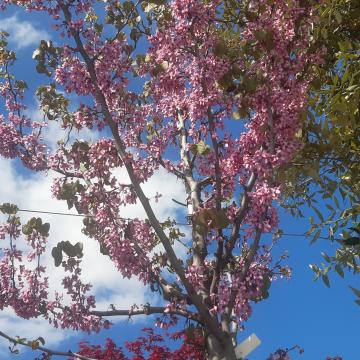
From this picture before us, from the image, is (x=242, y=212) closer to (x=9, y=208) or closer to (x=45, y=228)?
(x=45, y=228)

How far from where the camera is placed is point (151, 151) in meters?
8.57

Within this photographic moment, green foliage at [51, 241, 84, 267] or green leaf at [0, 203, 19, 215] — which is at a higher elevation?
green leaf at [0, 203, 19, 215]

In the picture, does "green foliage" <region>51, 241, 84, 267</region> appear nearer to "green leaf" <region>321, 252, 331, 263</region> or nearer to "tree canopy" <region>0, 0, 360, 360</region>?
"tree canopy" <region>0, 0, 360, 360</region>

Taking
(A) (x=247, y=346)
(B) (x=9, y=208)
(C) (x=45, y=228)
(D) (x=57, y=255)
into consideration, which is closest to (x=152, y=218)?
(D) (x=57, y=255)

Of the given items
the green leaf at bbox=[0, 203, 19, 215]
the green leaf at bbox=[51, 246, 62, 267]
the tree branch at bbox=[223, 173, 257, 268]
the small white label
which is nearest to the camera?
the small white label


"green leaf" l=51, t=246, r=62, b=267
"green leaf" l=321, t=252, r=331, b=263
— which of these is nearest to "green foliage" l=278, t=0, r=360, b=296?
"green leaf" l=321, t=252, r=331, b=263

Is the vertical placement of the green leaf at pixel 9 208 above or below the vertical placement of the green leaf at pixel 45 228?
above

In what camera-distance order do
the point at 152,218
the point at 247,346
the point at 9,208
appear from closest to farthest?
the point at 247,346
the point at 152,218
the point at 9,208

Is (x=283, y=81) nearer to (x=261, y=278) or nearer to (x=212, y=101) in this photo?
(x=212, y=101)

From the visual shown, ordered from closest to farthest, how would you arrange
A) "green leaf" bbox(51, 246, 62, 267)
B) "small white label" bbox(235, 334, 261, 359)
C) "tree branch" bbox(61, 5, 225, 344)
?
"small white label" bbox(235, 334, 261, 359), "tree branch" bbox(61, 5, 225, 344), "green leaf" bbox(51, 246, 62, 267)

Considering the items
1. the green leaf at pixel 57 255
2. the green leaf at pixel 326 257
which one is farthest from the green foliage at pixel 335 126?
the green leaf at pixel 57 255

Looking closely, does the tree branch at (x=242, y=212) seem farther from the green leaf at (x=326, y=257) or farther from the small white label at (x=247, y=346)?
the green leaf at (x=326, y=257)

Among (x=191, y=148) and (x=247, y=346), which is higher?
(x=191, y=148)

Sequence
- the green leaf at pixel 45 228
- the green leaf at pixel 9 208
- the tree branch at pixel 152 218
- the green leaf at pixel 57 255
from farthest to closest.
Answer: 1. the green leaf at pixel 9 208
2. the green leaf at pixel 45 228
3. the green leaf at pixel 57 255
4. the tree branch at pixel 152 218
